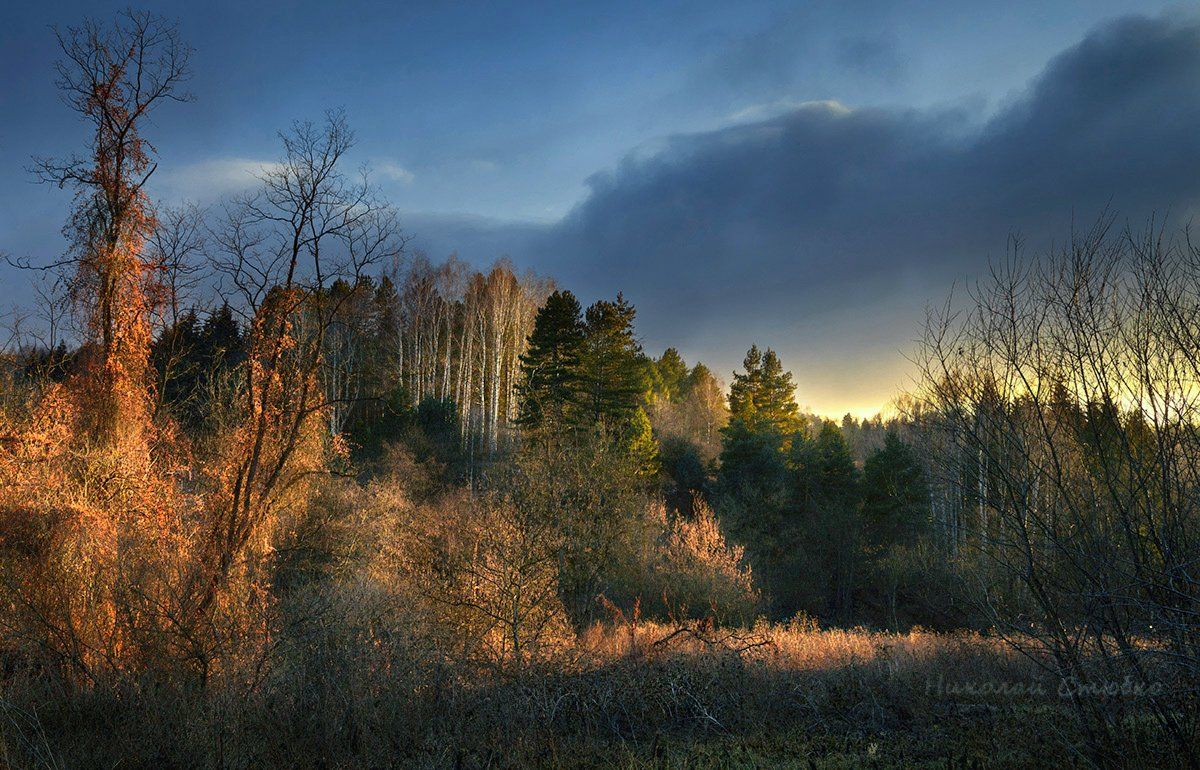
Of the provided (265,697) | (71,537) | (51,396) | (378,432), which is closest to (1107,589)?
(265,697)

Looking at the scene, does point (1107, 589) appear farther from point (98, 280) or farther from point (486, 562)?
point (98, 280)

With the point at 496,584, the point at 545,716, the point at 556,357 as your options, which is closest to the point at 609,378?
the point at 556,357

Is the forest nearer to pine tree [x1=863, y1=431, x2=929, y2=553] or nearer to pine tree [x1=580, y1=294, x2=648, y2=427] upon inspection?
pine tree [x1=580, y1=294, x2=648, y2=427]

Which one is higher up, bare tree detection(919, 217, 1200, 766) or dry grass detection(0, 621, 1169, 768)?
bare tree detection(919, 217, 1200, 766)

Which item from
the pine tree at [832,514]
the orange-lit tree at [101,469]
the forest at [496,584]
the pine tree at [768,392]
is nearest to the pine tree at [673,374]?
the pine tree at [768,392]

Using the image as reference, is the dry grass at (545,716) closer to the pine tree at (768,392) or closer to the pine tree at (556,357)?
the pine tree at (556,357)

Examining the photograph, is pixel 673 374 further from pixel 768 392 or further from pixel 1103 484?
pixel 1103 484

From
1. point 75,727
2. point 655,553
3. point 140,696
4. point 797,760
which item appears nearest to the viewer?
point 797,760

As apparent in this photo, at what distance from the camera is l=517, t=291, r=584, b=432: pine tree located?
109ft

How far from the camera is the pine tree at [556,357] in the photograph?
1309 inches

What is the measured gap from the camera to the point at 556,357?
3497 centimetres

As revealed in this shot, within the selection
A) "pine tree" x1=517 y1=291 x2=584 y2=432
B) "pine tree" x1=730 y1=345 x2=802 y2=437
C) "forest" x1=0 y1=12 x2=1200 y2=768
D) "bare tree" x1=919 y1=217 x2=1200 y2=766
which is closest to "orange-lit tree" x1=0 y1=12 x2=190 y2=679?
"forest" x1=0 y1=12 x2=1200 y2=768

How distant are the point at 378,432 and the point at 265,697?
1041 inches

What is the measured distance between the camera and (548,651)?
11.7 m
